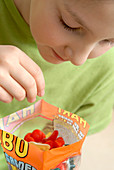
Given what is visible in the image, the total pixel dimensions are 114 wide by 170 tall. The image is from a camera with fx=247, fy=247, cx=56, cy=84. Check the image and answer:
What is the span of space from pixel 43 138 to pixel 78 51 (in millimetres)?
181

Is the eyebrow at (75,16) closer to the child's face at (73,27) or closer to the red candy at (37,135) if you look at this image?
the child's face at (73,27)

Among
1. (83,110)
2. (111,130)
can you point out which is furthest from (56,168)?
(111,130)

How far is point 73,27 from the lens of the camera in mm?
324

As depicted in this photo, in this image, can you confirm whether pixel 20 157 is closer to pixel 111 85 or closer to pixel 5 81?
pixel 5 81

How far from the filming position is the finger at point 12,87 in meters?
0.36

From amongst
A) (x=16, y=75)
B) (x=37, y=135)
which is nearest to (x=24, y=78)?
(x=16, y=75)

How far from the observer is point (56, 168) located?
369 mm

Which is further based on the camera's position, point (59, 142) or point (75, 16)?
point (59, 142)

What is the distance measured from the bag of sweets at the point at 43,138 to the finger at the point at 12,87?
0.05 m

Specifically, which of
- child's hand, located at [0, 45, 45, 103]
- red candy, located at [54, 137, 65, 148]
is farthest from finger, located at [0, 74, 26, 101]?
red candy, located at [54, 137, 65, 148]

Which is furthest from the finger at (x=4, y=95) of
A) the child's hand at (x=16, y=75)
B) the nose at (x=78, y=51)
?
the nose at (x=78, y=51)

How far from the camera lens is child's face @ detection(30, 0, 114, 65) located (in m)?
0.28

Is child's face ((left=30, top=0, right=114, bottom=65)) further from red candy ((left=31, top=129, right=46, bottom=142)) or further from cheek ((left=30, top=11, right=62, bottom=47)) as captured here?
red candy ((left=31, top=129, right=46, bottom=142))

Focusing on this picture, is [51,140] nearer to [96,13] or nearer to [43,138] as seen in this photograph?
[43,138]
